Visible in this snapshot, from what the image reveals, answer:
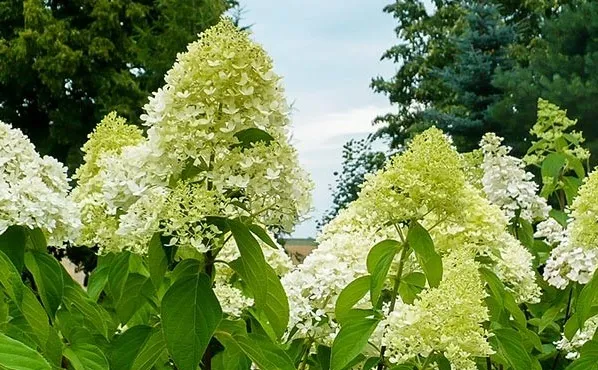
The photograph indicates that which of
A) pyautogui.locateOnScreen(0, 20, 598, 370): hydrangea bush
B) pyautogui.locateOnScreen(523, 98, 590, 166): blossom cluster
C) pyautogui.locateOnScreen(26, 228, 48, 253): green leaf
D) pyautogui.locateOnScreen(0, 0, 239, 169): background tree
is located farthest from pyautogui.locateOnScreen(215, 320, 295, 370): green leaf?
pyautogui.locateOnScreen(0, 0, 239, 169): background tree

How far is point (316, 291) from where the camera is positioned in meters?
2.76

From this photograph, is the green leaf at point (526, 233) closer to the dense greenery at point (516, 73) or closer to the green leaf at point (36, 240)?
the green leaf at point (36, 240)

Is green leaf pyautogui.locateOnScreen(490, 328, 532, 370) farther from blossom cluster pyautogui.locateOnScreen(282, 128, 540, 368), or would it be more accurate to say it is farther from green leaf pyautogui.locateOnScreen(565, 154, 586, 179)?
green leaf pyautogui.locateOnScreen(565, 154, 586, 179)

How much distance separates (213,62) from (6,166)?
2.17 feet

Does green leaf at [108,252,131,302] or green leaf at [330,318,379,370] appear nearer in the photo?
green leaf at [330,318,379,370]

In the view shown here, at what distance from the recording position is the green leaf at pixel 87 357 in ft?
7.20

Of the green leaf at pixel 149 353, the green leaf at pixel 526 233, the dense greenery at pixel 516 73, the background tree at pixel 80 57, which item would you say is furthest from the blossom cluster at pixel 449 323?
the background tree at pixel 80 57

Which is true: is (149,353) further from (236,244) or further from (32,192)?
(32,192)

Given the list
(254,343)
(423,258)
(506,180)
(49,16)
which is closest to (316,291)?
(423,258)

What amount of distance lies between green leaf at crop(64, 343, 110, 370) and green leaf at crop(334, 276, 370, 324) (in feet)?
2.08

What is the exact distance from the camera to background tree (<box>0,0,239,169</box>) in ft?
59.5

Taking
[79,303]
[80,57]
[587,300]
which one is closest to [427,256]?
[587,300]

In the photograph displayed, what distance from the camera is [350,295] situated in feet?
8.29

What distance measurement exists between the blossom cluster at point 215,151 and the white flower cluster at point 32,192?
0.23 m
